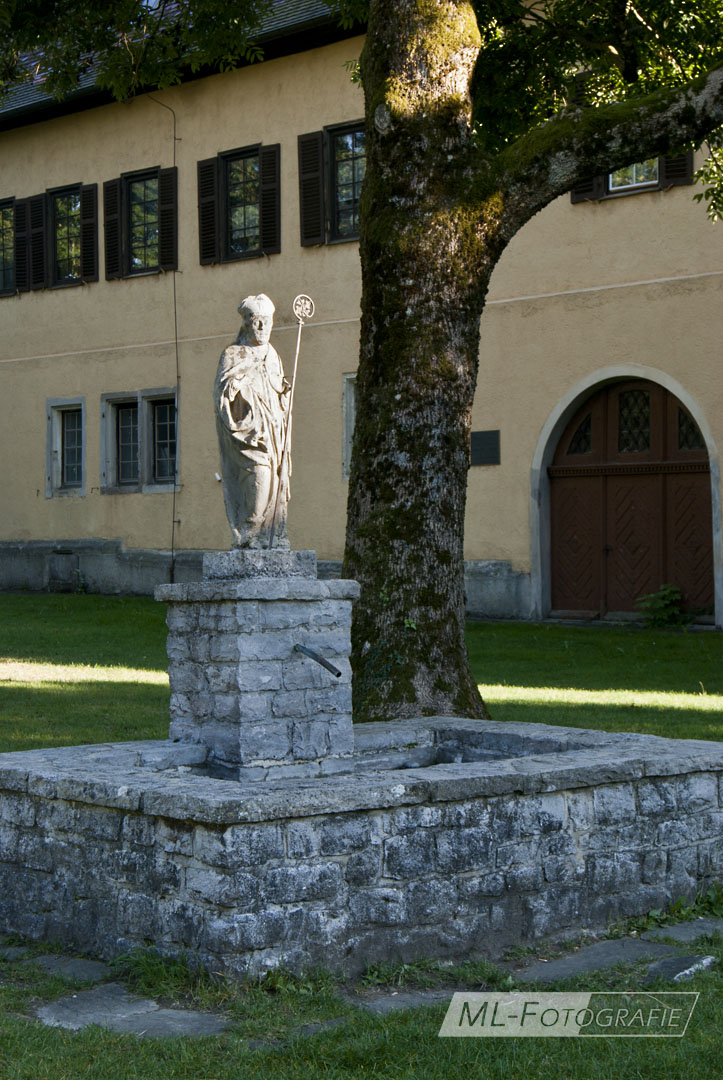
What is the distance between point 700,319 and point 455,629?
8.75m

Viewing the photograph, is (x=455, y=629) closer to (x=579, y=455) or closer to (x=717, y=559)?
(x=717, y=559)

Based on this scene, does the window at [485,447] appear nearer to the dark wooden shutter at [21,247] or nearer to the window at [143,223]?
the window at [143,223]

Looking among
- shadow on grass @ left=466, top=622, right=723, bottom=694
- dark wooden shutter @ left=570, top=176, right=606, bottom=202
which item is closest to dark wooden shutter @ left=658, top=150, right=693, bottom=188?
dark wooden shutter @ left=570, top=176, right=606, bottom=202

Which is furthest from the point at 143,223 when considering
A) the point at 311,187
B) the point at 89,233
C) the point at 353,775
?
the point at 353,775

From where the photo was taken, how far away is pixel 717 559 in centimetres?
1666

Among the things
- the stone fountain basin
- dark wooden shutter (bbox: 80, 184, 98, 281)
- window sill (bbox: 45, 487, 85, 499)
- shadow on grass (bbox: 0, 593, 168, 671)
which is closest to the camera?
the stone fountain basin

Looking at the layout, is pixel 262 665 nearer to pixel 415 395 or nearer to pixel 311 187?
pixel 415 395

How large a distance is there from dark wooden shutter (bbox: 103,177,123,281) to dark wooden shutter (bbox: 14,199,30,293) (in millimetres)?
1984

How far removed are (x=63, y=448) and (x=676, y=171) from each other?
11.8 metres

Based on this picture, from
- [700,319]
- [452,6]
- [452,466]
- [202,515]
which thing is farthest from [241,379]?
[202,515]

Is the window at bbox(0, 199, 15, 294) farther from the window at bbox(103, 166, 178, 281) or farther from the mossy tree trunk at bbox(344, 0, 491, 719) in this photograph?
the mossy tree trunk at bbox(344, 0, 491, 719)

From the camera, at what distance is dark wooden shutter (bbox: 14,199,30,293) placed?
2439 cm

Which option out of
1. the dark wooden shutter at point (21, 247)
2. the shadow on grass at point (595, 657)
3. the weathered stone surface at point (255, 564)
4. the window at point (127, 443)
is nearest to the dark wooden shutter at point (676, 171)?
the shadow on grass at point (595, 657)

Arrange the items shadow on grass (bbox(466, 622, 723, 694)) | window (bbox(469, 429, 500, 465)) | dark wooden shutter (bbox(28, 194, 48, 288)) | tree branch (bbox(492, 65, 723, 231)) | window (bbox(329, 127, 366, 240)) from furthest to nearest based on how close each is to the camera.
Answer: dark wooden shutter (bbox(28, 194, 48, 288)) → window (bbox(329, 127, 366, 240)) → window (bbox(469, 429, 500, 465)) → shadow on grass (bbox(466, 622, 723, 694)) → tree branch (bbox(492, 65, 723, 231))
